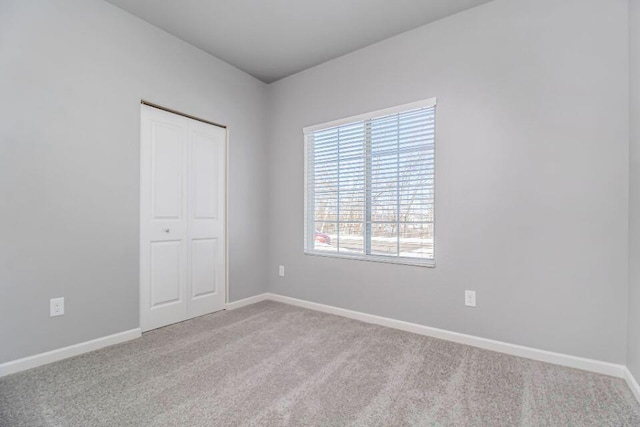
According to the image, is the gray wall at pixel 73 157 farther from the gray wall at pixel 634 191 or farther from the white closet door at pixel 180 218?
the gray wall at pixel 634 191

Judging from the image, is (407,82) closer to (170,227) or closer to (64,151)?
(170,227)

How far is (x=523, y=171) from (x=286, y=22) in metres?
2.25

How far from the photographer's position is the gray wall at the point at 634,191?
1758mm

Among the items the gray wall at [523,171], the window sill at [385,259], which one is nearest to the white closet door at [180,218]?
the window sill at [385,259]

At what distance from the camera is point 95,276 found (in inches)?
91.6

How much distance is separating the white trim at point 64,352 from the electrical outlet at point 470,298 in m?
2.72

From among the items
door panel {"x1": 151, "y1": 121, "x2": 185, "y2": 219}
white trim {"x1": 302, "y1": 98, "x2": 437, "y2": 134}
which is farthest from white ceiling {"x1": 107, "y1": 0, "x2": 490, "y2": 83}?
door panel {"x1": 151, "y1": 121, "x2": 185, "y2": 219}

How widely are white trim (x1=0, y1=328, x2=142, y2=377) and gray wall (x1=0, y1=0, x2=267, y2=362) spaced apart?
0.04m

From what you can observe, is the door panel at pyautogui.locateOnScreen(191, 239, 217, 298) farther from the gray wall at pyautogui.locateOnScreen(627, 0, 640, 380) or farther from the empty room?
the gray wall at pyautogui.locateOnScreen(627, 0, 640, 380)

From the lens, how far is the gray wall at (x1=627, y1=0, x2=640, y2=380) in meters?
1.76

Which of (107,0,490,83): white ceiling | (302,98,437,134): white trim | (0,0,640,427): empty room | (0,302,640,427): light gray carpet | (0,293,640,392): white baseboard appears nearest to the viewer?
(0,302,640,427): light gray carpet

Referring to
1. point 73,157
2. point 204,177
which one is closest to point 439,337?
point 204,177

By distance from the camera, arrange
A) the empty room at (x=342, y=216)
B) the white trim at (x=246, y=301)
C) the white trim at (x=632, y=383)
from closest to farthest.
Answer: the white trim at (x=632, y=383) → the empty room at (x=342, y=216) → the white trim at (x=246, y=301)

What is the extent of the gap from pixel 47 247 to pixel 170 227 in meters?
0.91
